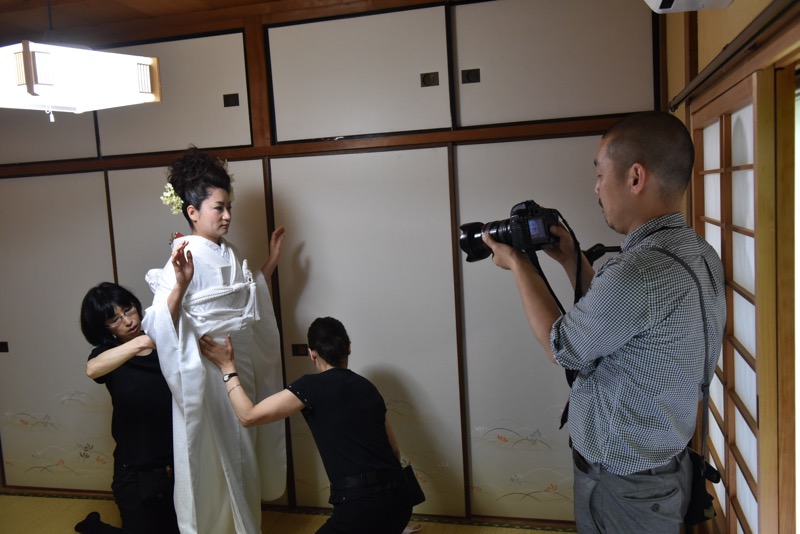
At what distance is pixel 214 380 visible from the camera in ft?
8.13

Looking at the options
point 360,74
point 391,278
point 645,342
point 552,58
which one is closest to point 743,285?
point 645,342

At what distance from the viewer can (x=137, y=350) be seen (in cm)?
231

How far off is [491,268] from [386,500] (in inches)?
40.5

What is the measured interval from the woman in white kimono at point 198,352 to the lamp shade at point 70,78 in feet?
1.62

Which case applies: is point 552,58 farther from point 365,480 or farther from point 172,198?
point 365,480

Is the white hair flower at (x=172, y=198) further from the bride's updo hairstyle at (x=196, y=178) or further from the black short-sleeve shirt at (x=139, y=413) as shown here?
the black short-sleeve shirt at (x=139, y=413)

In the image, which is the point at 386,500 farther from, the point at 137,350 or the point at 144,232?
the point at 144,232

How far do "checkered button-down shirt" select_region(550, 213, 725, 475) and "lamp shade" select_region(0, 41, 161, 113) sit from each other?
145cm

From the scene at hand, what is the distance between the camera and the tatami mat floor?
2.76 meters

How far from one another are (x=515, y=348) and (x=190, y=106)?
5.73 feet

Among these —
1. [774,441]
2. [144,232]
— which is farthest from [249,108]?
[774,441]

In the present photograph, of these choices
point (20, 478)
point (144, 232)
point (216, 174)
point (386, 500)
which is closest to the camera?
point (386, 500)

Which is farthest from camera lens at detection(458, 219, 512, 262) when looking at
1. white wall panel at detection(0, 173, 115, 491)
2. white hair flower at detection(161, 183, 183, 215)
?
white wall panel at detection(0, 173, 115, 491)

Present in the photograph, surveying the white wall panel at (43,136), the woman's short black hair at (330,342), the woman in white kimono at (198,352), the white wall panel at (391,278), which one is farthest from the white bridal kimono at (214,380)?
the white wall panel at (43,136)
